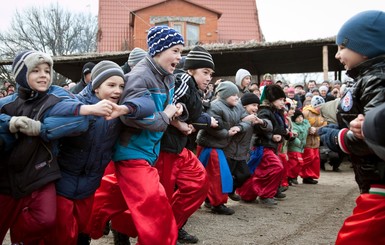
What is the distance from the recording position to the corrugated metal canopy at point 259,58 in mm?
14539

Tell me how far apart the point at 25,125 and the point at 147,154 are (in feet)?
3.28

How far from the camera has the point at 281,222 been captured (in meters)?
5.72

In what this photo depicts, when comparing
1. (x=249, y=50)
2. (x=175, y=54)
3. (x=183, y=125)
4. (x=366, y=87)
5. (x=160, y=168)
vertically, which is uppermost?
(x=249, y=50)

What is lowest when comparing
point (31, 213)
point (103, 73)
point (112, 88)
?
point (31, 213)

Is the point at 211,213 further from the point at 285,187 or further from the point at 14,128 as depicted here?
the point at 14,128

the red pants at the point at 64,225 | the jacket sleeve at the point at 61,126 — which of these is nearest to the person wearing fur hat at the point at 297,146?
the red pants at the point at 64,225

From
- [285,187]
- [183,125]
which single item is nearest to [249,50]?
[285,187]

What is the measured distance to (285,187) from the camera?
26.8ft

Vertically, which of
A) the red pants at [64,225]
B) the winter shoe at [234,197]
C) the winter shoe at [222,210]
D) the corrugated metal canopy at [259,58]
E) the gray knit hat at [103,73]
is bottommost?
the winter shoe at [234,197]

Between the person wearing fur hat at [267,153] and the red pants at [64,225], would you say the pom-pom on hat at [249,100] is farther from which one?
the red pants at [64,225]

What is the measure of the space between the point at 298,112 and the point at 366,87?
6.38m

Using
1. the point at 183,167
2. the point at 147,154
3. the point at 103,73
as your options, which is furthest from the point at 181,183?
the point at 103,73

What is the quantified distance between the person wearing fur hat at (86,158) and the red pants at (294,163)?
5.64 meters

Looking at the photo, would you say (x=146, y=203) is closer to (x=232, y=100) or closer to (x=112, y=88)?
(x=112, y=88)
